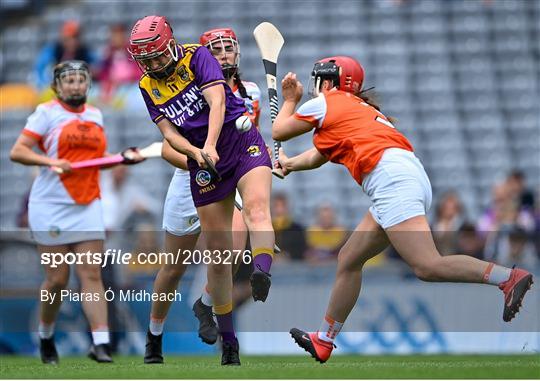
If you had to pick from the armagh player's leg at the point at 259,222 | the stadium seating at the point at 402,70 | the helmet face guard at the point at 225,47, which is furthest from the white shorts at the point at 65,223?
the stadium seating at the point at 402,70

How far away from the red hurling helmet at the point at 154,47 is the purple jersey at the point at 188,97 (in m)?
0.08

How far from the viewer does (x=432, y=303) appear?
12.3 metres

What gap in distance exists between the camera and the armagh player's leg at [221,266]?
8266mm

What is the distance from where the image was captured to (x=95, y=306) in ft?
32.0

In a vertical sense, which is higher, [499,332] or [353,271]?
[353,271]

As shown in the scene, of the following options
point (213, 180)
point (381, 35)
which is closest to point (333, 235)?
point (213, 180)

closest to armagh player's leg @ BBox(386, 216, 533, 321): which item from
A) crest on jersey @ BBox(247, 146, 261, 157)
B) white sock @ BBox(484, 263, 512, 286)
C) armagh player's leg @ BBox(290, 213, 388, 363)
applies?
white sock @ BBox(484, 263, 512, 286)

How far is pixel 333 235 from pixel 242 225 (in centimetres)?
344

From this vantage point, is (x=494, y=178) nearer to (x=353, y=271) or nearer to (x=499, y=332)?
(x=499, y=332)

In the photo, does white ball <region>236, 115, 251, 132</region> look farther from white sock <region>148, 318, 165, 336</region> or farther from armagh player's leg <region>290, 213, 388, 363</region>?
white sock <region>148, 318, 165, 336</region>

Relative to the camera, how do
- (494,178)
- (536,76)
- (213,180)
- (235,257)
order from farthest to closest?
(536,76) < (494,178) < (235,257) < (213,180)

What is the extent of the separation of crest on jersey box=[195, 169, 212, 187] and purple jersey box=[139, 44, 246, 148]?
10.4 inches

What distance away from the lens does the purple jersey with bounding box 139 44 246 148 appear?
27.2ft

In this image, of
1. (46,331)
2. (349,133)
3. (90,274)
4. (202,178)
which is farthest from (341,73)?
(46,331)
